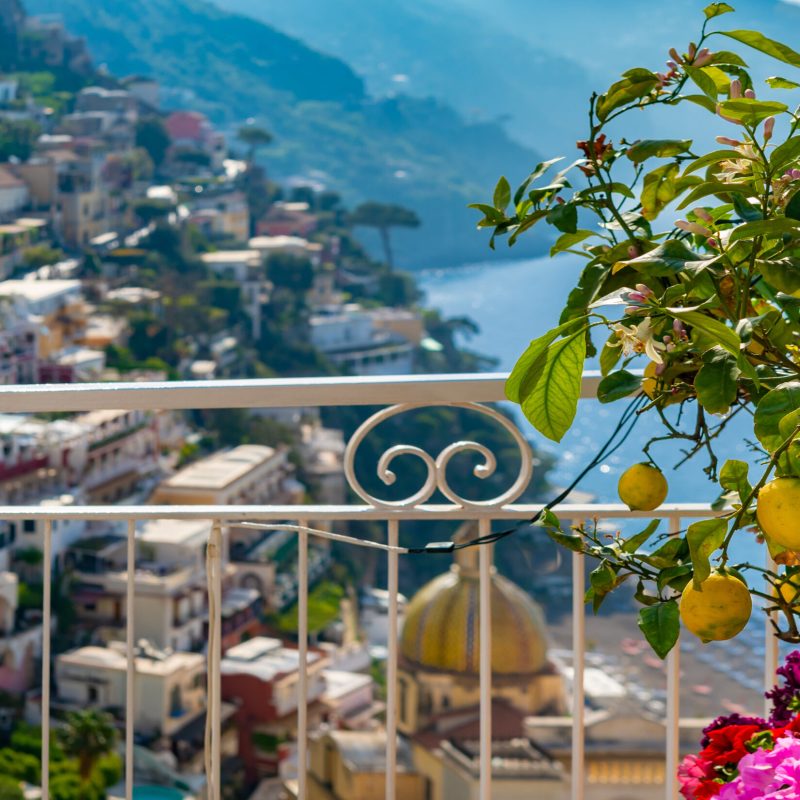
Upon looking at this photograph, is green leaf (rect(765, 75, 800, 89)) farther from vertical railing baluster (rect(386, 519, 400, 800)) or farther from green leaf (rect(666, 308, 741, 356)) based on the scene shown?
vertical railing baluster (rect(386, 519, 400, 800))

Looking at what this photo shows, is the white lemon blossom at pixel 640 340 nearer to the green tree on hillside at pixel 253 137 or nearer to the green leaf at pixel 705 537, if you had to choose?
the green leaf at pixel 705 537

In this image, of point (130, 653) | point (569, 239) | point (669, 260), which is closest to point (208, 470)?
point (130, 653)

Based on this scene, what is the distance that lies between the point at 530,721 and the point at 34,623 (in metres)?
9.07

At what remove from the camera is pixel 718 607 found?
64 cm

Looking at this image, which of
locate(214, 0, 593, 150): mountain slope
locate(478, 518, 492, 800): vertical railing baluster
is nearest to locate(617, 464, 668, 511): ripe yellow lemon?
locate(478, 518, 492, 800): vertical railing baluster

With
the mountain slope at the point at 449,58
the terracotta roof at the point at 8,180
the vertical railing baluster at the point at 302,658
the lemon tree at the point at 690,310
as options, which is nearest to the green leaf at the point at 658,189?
the lemon tree at the point at 690,310

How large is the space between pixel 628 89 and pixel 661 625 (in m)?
0.33

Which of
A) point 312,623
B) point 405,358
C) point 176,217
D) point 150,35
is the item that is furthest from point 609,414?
point 150,35

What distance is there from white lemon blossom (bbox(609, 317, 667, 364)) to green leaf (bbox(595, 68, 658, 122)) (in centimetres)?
13

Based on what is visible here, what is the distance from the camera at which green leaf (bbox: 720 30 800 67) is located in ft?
2.43

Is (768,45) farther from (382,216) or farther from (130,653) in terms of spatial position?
(382,216)

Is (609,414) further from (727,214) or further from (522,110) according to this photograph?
(727,214)

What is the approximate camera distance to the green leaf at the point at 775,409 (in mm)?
619

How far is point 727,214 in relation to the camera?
86cm
